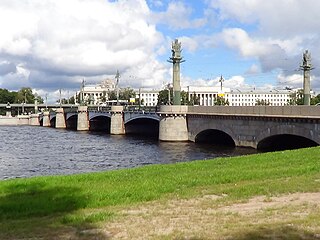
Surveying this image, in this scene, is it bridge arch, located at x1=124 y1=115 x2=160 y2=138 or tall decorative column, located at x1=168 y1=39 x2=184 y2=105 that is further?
bridge arch, located at x1=124 y1=115 x2=160 y2=138

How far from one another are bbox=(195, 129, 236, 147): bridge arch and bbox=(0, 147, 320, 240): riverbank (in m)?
39.9

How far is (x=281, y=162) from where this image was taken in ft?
62.5

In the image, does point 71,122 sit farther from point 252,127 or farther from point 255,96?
point 255,96

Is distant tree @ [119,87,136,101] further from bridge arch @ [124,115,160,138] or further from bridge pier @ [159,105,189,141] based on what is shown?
bridge pier @ [159,105,189,141]

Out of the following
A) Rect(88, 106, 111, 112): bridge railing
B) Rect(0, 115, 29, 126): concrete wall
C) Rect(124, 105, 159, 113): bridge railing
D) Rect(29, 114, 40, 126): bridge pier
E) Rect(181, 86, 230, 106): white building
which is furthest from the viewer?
Rect(181, 86, 230, 106): white building

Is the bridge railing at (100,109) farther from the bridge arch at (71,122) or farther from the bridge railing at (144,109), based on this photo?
the bridge arch at (71,122)

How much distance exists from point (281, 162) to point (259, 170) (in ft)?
9.30

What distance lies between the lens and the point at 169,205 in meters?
11.3

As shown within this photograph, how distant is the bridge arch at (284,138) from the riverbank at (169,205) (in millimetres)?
21121

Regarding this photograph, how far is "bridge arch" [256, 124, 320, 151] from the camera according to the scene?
3797cm

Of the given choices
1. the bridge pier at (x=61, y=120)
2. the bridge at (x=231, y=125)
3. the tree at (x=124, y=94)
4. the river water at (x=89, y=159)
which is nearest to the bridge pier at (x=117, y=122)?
the bridge at (x=231, y=125)

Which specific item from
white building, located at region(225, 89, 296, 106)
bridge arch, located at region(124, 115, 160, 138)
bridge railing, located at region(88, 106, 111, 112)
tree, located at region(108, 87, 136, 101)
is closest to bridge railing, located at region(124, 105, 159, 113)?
bridge arch, located at region(124, 115, 160, 138)

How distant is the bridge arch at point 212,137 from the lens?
5756 centimetres

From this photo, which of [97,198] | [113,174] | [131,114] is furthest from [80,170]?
[131,114]
